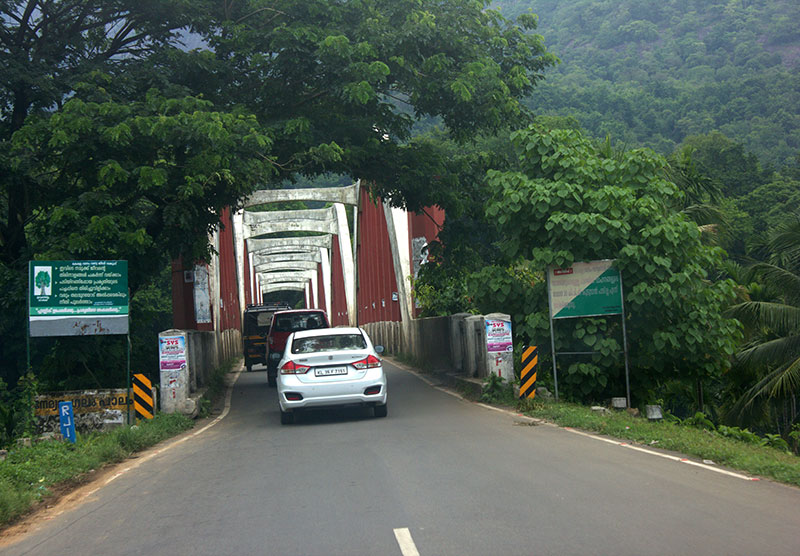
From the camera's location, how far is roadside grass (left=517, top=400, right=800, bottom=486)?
25.8ft

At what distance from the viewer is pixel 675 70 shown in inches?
3676

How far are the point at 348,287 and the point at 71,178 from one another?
35.4 meters

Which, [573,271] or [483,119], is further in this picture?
[483,119]

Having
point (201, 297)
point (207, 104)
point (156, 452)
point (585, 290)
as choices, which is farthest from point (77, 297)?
point (201, 297)

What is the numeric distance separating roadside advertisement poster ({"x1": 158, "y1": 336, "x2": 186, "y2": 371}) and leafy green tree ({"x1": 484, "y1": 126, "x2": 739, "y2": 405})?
6128 millimetres

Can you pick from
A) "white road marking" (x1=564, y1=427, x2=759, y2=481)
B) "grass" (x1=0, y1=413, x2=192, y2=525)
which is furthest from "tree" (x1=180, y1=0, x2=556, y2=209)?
"white road marking" (x1=564, y1=427, x2=759, y2=481)

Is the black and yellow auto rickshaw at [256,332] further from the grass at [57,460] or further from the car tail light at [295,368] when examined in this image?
the car tail light at [295,368]

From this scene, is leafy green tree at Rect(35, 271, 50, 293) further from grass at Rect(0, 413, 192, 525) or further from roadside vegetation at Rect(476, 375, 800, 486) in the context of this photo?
roadside vegetation at Rect(476, 375, 800, 486)

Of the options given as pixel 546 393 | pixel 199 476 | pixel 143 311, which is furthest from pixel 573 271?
pixel 143 311

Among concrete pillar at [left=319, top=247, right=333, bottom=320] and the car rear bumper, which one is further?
concrete pillar at [left=319, top=247, right=333, bottom=320]

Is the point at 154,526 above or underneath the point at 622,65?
underneath

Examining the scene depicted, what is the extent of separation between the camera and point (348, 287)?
50.2 meters

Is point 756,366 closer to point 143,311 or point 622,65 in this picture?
point 143,311

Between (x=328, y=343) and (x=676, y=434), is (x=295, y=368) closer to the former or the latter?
(x=328, y=343)
